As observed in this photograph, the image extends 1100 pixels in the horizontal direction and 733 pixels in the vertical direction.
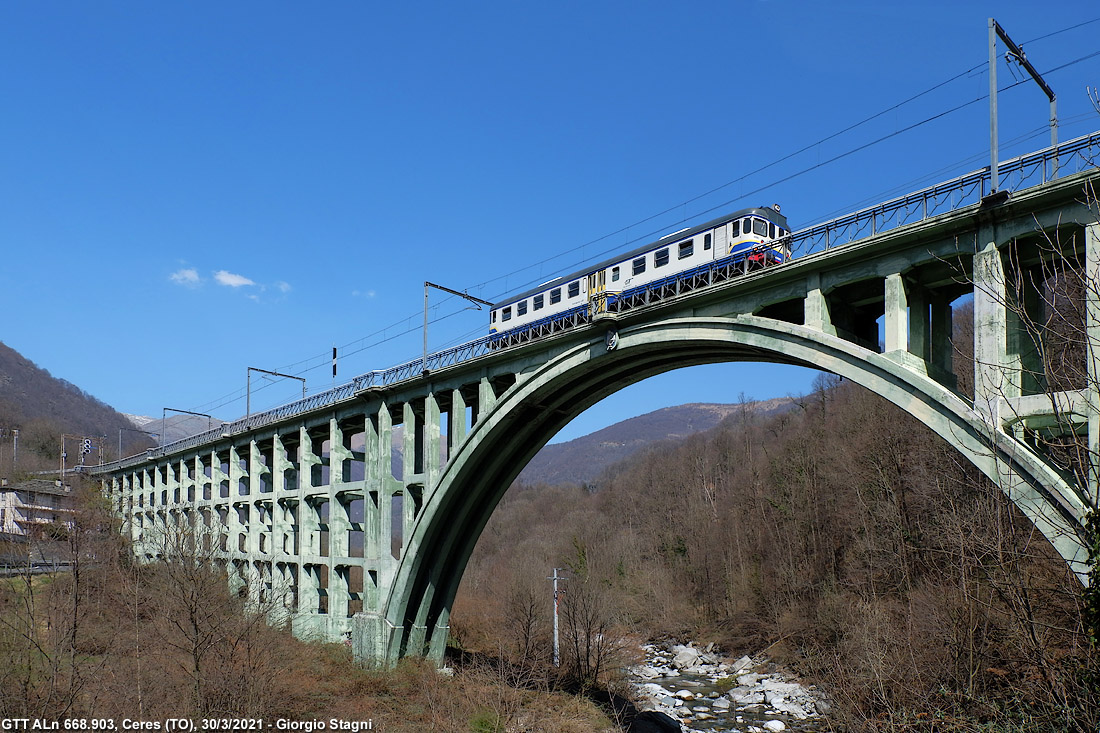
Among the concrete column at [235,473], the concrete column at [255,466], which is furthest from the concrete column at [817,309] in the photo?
the concrete column at [235,473]

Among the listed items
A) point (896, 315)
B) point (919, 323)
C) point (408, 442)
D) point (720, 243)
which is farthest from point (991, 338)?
point (408, 442)

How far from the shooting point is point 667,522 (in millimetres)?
71312

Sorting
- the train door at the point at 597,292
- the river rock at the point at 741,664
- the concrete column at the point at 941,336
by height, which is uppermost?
the train door at the point at 597,292

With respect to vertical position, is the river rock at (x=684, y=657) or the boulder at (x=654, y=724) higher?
the boulder at (x=654, y=724)

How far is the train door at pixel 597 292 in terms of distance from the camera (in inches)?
1018

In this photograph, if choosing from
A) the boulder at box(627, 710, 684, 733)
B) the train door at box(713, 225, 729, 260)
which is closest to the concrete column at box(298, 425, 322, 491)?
the boulder at box(627, 710, 684, 733)

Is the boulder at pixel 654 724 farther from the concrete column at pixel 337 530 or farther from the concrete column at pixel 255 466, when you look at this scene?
the concrete column at pixel 255 466

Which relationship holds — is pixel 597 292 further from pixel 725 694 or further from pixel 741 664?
pixel 741 664

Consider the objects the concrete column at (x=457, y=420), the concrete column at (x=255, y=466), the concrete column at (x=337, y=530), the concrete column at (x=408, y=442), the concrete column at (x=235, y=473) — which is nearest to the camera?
the concrete column at (x=457, y=420)

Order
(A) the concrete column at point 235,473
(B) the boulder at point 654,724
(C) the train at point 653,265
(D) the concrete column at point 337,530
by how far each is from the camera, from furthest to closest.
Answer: (A) the concrete column at point 235,473 → (D) the concrete column at point 337,530 → (B) the boulder at point 654,724 → (C) the train at point 653,265

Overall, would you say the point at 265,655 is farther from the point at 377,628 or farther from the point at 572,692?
the point at 572,692

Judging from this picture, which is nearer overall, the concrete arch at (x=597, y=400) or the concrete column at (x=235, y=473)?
the concrete arch at (x=597, y=400)

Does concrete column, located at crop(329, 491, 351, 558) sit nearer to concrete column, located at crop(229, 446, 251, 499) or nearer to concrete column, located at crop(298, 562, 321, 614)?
concrete column, located at crop(298, 562, 321, 614)

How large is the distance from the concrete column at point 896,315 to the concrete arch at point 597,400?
0.37m
